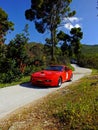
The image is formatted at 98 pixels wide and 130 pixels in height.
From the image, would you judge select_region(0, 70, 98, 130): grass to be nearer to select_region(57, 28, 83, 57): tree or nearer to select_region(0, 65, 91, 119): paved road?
select_region(0, 65, 91, 119): paved road

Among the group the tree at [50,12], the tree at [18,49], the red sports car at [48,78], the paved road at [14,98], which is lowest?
the paved road at [14,98]

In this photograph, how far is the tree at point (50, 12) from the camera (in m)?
30.9

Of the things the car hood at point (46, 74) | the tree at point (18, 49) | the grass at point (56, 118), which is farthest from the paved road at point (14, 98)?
the tree at point (18, 49)

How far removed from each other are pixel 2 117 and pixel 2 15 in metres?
25.6

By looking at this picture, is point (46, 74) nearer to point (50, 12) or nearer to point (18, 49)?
point (18, 49)

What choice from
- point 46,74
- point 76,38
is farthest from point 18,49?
point 76,38

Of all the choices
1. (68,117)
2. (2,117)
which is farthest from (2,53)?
(68,117)

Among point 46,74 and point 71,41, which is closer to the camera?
point 46,74

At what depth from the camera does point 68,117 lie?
7.16m

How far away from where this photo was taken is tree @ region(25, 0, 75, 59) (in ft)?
101

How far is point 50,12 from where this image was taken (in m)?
31.3

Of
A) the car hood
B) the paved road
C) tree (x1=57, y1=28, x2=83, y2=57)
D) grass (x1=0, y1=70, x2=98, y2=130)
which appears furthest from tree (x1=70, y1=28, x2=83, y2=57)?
grass (x1=0, y1=70, x2=98, y2=130)

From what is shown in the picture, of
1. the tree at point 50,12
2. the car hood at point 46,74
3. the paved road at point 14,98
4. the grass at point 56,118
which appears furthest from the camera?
the tree at point 50,12

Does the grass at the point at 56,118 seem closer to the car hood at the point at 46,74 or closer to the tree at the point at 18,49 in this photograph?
the car hood at the point at 46,74
